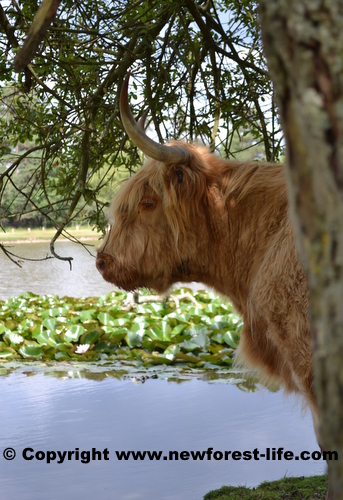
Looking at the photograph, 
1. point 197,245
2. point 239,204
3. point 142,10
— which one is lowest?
point 197,245

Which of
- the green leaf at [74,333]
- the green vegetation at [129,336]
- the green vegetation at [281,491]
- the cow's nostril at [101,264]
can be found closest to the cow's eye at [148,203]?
the cow's nostril at [101,264]

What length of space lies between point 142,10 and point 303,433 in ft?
12.5

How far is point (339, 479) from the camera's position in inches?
40.4

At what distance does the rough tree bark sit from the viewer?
3.10ft

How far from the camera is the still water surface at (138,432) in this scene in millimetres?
4359

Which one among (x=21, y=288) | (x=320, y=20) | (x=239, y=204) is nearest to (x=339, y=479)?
(x=320, y=20)

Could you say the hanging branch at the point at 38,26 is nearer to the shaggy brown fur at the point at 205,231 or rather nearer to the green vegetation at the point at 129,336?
the shaggy brown fur at the point at 205,231

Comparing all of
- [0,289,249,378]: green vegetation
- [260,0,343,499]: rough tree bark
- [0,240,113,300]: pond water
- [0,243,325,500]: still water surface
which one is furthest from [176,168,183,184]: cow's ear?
[0,240,113,300]: pond water

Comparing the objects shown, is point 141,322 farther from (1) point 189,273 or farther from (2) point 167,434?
(1) point 189,273

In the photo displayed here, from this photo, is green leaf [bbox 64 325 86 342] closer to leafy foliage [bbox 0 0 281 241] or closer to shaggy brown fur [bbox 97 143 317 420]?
leafy foliage [bbox 0 0 281 241]

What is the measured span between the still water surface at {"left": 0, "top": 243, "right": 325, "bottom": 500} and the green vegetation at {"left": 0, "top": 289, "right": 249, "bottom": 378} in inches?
31.9

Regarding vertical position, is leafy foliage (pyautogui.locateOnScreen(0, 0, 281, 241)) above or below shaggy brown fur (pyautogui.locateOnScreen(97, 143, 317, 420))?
above

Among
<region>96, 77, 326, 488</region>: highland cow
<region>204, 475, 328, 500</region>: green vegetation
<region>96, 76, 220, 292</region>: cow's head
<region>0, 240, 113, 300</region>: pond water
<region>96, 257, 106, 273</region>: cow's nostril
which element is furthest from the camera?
<region>0, 240, 113, 300</region>: pond water

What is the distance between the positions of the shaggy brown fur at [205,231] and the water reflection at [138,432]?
0.82 meters
